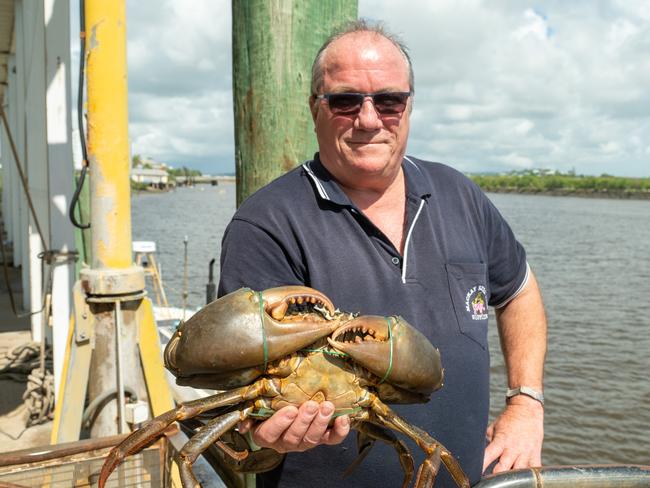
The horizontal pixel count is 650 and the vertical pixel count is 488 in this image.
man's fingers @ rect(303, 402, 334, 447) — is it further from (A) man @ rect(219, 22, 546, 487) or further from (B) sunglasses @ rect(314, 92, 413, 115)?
(B) sunglasses @ rect(314, 92, 413, 115)

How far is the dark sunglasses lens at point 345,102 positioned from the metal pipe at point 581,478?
1.42 metres

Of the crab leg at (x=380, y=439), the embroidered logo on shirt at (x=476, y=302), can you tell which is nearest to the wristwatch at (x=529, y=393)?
the embroidered logo on shirt at (x=476, y=302)

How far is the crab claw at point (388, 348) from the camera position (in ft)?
6.16

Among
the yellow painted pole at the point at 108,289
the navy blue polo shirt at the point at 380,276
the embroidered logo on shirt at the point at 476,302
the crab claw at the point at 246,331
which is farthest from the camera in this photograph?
the yellow painted pole at the point at 108,289

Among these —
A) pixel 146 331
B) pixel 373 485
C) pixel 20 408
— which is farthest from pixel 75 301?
pixel 20 408

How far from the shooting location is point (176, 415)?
1.94m

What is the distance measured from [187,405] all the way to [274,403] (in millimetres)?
295

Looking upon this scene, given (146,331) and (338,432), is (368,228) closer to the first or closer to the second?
(338,432)

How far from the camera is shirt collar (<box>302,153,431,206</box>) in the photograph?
93.0 inches

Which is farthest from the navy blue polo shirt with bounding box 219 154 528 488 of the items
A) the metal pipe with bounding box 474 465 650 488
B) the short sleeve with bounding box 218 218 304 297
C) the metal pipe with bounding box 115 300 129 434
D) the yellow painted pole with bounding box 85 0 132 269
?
the yellow painted pole with bounding box 85 0 132 269

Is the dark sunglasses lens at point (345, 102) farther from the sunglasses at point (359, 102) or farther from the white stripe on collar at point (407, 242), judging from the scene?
the white stripe on collar at point (407, 242)

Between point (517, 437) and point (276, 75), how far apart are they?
194 centimetres

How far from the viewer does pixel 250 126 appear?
2.92 meters

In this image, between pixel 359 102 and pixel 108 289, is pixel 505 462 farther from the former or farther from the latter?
pixel 108 289
